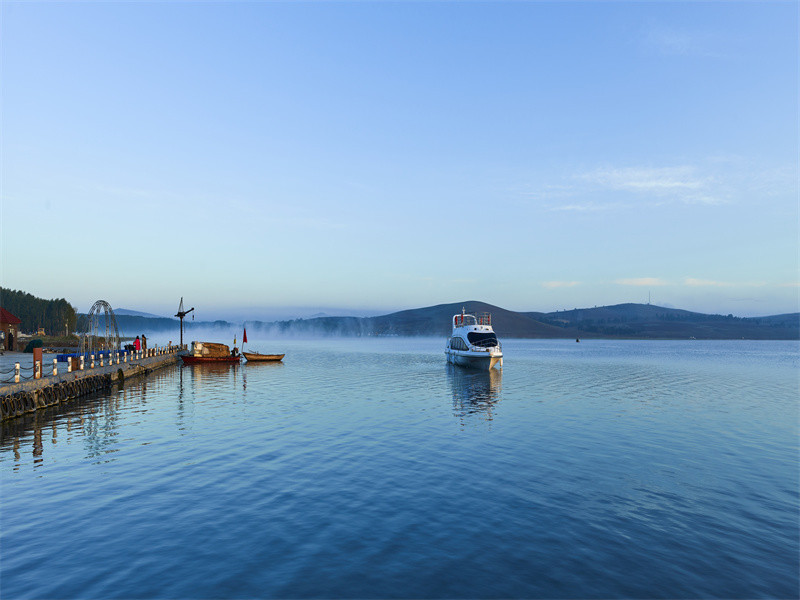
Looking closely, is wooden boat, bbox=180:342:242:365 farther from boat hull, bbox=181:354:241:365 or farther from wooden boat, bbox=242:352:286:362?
wooden boat, bbox=242:352:286:362

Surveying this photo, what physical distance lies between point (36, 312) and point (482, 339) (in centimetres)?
19949

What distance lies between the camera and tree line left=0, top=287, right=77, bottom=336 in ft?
588

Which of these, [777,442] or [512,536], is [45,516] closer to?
[512,536]

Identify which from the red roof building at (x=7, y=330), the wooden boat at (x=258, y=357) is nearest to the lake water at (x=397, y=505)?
the wooden boat at (x=258, y=357)

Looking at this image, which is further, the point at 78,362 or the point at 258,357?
the point at 258,357

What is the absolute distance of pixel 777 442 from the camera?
25.2 m

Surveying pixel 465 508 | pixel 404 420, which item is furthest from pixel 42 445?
pixel 465 508

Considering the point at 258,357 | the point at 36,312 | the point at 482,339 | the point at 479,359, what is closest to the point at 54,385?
the point at 258,357

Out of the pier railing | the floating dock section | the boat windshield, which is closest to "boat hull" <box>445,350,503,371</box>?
the boat windshield

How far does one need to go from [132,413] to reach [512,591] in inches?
1233

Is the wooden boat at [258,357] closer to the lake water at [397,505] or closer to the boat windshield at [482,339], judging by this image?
the boat windshield at [482,339]

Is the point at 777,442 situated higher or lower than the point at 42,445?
lower

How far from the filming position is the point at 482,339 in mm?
69688

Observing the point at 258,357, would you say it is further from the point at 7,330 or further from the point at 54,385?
the point at 7,330
